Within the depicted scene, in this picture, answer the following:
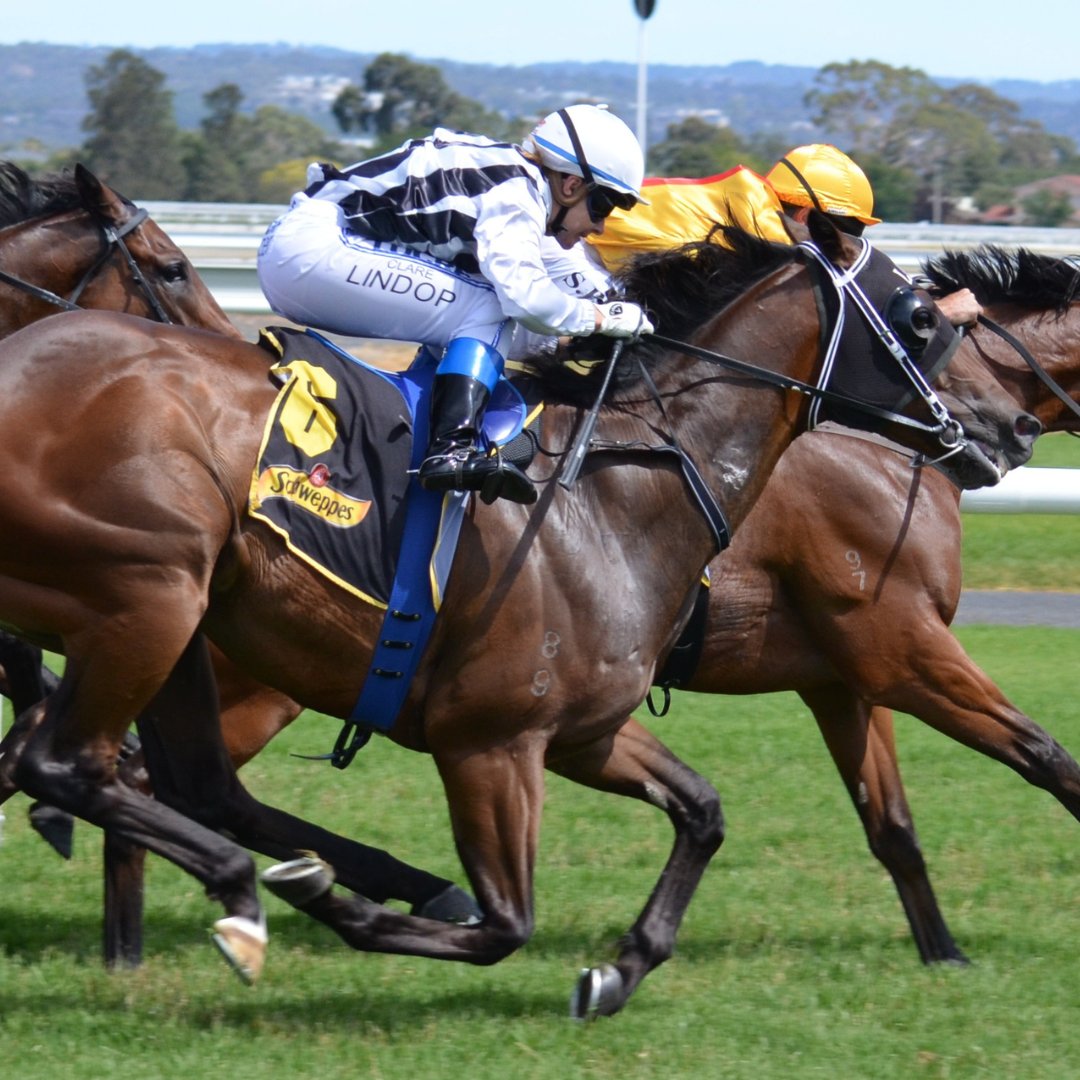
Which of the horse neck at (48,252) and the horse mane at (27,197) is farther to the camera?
the horse mane at (27,197)

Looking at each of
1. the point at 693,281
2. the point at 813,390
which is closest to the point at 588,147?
the point at 693,281

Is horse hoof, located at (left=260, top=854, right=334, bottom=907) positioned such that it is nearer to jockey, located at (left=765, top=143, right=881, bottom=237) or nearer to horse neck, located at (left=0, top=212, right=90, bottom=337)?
horse neck, located at (left=0, top=212, right=90, bottom=337)

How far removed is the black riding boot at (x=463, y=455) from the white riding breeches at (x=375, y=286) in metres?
0.21

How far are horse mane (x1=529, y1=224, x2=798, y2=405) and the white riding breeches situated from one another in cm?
26

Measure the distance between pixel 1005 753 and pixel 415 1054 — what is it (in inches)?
73.3

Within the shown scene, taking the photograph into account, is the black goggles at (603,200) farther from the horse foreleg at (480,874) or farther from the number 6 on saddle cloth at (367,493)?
the horse foreleg at (480,874)

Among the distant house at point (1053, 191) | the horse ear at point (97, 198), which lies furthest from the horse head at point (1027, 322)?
the distant house at point (1053, 191)

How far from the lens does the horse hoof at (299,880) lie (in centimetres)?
394

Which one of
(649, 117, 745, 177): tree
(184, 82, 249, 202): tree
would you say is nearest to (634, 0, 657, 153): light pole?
(649, 117, 745, 177): tree

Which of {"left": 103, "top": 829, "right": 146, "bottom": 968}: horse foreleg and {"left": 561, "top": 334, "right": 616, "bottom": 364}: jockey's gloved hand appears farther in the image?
{"left": 103, "top": 829, "right": 146, "bottom": 968}: horse foreleg

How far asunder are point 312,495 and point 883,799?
2.05 metres

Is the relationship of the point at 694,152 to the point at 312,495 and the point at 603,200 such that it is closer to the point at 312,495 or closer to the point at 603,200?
the point at 603,200

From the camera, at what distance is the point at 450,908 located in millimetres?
4164

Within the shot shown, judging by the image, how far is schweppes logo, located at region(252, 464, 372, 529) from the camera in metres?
3.79
